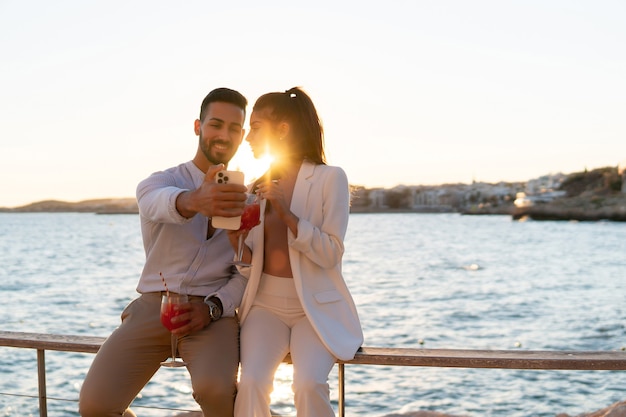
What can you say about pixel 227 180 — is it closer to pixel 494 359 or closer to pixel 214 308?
pixel 214 308

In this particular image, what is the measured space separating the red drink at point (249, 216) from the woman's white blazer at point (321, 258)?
0.20m

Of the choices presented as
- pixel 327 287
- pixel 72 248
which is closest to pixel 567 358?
pixel 327 287

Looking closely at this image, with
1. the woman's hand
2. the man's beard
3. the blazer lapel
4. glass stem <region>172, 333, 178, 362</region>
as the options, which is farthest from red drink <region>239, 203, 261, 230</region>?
glass stem <region>172, 333, 178, 362</region>

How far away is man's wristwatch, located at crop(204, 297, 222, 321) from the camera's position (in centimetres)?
289

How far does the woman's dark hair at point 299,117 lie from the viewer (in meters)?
3.12

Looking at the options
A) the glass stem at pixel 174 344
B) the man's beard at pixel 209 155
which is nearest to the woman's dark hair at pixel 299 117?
the man's beard at pixel 209 155

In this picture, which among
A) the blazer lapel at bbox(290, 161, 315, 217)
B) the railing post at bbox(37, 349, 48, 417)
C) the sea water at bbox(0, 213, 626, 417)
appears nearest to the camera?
the blazer lapel at bbox(290, 161, 315, 217)

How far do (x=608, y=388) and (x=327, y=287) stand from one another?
876 cm

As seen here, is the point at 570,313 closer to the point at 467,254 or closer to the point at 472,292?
the point at 472,292

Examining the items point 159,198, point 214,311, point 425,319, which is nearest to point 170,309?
point 214,311

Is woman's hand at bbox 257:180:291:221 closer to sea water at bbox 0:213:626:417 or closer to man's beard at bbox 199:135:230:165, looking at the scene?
man's beard at bbox 199:135:230:165

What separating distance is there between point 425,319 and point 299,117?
15661 millimetres

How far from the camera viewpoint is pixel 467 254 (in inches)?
1727

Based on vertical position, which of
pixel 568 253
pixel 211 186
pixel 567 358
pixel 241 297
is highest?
pixel 211 186
